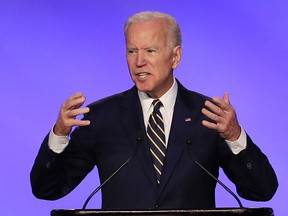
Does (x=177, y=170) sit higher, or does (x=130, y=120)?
(x=130, y=120)

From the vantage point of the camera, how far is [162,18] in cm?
238

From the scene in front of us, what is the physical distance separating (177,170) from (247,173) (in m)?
0.23

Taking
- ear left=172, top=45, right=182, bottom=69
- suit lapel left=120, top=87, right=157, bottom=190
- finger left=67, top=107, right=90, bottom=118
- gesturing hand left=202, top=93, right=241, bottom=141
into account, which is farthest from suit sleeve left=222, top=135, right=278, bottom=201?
finger left=67, top=107, right=90, bottom=118

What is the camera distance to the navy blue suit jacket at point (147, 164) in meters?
2.20

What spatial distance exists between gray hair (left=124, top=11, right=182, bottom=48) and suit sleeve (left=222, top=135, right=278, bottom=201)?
473 mm

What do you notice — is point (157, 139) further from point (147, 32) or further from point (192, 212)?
point (192, 212)

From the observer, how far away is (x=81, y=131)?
2.37m

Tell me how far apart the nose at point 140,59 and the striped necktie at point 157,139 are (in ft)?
0.59

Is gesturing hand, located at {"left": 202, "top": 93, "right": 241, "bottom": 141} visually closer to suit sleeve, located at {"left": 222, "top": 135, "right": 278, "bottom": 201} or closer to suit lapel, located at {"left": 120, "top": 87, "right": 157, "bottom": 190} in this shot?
suit sleeve, located at {"left": 222, "top": 135, "right": 278, "bottom": 201}

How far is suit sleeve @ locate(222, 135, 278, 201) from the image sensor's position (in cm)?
213

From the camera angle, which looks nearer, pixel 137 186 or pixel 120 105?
pixel 137 186

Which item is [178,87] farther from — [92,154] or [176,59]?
[92,154]

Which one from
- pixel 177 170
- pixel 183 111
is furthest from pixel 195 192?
pixel 183 111

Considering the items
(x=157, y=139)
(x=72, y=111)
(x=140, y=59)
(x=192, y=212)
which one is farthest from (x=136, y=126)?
(x=192, y=212)
